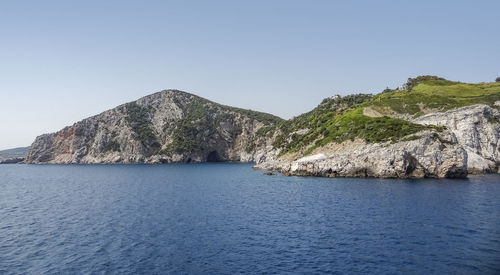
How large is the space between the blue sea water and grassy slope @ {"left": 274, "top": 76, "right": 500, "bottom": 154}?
35.3m

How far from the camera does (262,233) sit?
144 feet

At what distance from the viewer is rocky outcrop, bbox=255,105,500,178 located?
310ft

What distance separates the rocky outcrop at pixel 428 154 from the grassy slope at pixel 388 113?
15.5 feet

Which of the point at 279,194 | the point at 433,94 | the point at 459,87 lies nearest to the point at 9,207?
the point at 279,194

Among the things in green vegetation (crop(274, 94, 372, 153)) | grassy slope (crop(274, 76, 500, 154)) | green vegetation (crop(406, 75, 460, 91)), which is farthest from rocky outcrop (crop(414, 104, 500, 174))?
green vegetation (crop(406, 75, 460, 91))

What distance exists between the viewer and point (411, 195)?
219 ft

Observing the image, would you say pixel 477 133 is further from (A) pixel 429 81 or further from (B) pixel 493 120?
(A) pixel 429 81

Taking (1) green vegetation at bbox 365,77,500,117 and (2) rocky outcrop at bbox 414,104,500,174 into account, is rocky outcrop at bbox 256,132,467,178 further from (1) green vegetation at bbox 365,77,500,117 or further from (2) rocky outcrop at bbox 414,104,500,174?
(1) green vegetation at bbox 365,77,500,117

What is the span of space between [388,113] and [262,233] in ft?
360

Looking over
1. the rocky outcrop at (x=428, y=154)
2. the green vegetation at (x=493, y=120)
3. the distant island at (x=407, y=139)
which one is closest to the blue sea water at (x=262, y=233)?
the rocky outcrop at (x=428, y=154)

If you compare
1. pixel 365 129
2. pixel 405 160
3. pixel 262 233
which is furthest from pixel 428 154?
pixel 262 233

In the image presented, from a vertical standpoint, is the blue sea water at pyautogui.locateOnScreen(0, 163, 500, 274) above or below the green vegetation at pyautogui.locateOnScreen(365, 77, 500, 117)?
below

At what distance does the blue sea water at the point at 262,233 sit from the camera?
3275 cm

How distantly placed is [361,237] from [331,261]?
29.8 ft
